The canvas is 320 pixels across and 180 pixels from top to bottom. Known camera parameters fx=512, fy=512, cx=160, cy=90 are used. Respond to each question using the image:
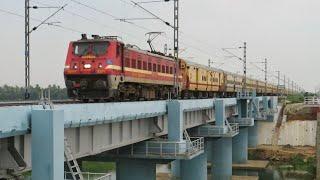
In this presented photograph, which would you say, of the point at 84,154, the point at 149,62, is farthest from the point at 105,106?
the point at 149,62

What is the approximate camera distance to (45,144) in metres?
14.7

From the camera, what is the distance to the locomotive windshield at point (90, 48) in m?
29.6

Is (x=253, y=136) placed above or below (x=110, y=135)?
below

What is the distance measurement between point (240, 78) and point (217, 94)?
1547 centimetres

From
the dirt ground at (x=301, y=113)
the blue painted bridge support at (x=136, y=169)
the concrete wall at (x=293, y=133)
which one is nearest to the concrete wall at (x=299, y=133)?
the concrete wall at (x=293, y=133)

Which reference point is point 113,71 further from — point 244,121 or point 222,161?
point 244,121

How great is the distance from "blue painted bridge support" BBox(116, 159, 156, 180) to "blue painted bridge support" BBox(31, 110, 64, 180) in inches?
596

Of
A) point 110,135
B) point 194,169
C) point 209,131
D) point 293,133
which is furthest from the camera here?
point 293,133

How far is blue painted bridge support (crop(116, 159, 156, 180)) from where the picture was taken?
29719 millimetres

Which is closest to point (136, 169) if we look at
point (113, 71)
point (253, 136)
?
point (113, 71)

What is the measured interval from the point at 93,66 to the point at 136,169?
6472mm

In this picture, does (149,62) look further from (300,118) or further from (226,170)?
(300,118)

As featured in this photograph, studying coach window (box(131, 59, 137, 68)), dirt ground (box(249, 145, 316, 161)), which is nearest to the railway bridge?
coach window (box(131, 59, 137, 68))

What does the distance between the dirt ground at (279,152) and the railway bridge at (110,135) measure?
852 inches
